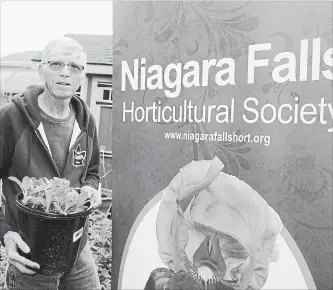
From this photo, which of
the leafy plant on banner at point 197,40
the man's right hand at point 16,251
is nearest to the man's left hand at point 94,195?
the man's right hand at point 16,251

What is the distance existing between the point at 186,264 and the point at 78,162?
58cm

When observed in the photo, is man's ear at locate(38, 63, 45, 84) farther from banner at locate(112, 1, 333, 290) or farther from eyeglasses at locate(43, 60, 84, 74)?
banner at locate(112, 1, 333, 290)

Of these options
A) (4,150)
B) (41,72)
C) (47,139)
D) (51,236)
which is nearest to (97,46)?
(41,72)

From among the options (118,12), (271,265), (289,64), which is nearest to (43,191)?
(118,12)

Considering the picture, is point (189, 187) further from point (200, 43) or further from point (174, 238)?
point (200, 43)

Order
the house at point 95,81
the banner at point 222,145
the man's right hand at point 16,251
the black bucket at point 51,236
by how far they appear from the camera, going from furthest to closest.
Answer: the house at point 95,81, the man's right hand at point 16,251, the black bucket at point 51,236, the banner at point 222,145

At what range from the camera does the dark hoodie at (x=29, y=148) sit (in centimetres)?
171

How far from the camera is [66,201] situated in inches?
62.9

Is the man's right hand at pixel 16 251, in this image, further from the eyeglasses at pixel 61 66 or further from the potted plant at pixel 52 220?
the eyeglasses at pixel 61 66

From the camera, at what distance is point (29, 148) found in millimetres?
1721

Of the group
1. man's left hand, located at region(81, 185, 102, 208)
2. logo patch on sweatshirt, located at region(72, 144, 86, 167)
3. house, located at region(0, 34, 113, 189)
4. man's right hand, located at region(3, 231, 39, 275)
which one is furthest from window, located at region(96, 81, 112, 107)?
A: man's right hand, located at region(3, 231, 39, 275)

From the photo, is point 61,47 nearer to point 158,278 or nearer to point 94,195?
point 94,195

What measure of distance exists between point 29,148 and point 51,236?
37 cm

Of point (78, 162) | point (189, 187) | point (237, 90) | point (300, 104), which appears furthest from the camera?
point (78, 162)
